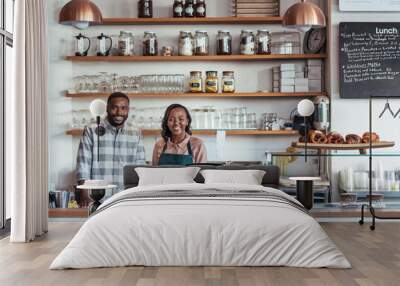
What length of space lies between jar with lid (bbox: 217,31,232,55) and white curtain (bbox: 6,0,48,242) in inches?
94.8

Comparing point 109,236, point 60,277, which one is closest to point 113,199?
point 109,236

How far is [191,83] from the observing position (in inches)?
340

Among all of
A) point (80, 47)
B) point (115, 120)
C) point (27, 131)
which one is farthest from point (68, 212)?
point (80, 47)

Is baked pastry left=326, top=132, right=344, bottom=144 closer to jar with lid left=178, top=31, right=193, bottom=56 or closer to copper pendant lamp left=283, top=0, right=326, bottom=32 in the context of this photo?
copper pendant lamp left=283, top=0, right=326, bottom=32

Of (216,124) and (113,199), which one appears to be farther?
(216,124)

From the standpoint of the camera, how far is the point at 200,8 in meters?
8.70

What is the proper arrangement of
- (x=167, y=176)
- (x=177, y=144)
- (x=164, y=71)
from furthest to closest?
(x=164, y=71) → (x=177, y=144) → (x=167, y=176)

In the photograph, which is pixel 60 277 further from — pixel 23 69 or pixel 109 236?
pixel 23 69

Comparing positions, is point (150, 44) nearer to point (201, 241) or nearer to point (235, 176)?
point (235, 176)

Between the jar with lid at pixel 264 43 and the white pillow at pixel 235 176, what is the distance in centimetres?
205

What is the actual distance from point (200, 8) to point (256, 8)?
2.11 feet

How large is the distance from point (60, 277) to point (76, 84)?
4.23m

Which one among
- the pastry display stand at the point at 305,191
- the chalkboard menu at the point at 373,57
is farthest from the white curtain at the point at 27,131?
the chalkboard menu at the point at 373,57

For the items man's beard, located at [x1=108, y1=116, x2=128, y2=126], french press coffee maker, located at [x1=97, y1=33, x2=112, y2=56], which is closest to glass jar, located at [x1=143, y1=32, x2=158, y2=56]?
french press coffee maker, located at [x1=97, y1=33, x2=112, y2=56]
